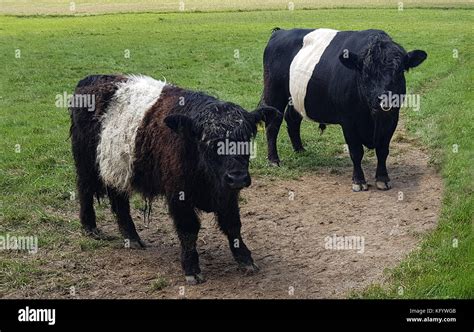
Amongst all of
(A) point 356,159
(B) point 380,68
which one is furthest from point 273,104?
(B) point 380,68

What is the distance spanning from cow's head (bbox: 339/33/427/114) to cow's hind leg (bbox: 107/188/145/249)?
3511mm

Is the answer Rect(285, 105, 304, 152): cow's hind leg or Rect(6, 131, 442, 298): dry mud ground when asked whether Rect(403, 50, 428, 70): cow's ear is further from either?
Rect(285, 105, 304, 152): cow's hind leg

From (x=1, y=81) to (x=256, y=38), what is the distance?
14.4 m

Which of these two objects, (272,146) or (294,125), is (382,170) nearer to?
(272,146)

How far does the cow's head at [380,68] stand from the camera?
920cm

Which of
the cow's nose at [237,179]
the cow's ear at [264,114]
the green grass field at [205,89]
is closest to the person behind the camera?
the cow's nose at [237,179]

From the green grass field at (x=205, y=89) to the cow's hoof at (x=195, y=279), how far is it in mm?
1575

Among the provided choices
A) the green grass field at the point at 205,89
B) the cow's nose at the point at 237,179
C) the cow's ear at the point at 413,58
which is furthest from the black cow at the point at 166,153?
the cow's ear at the point at 413,58

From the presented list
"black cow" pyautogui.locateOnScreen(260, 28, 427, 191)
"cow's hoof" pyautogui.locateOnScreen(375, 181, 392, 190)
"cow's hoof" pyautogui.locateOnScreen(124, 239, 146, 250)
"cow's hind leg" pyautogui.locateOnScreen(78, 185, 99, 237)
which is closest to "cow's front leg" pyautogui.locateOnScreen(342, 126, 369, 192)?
"black cow" pyautogui.locateOnScreen(260, 28, 427, 191)

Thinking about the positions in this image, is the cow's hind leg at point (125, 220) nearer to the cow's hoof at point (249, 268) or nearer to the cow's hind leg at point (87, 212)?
the cow's hind leg at point (87, 212)

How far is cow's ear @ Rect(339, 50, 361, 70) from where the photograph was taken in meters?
9.55

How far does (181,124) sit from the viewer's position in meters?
6.74

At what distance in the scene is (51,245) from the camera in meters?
7.99
